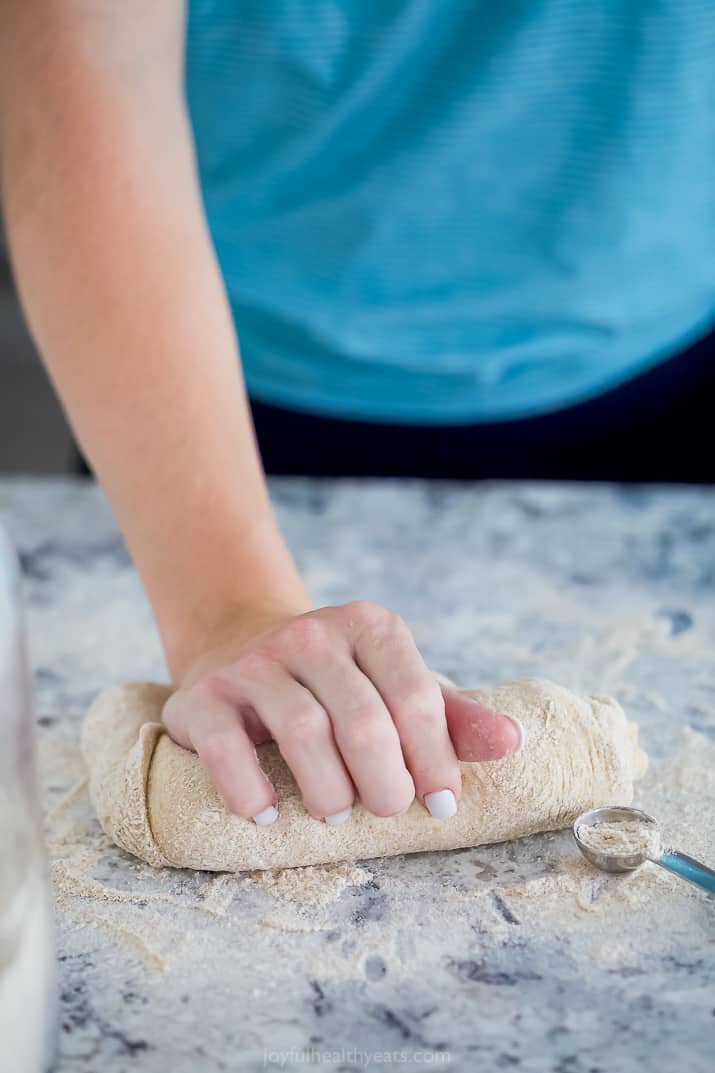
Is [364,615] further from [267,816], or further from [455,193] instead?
[455,193]

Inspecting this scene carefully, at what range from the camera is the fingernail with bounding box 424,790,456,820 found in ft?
2.17

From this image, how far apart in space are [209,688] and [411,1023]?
25cm

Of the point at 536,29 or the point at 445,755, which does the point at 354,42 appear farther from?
the point at 445,755

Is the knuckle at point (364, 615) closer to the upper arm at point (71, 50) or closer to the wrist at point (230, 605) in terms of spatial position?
the wrist at point (230, 605)

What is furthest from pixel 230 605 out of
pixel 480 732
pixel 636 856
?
pixel 636 856

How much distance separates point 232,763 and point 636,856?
0.26m

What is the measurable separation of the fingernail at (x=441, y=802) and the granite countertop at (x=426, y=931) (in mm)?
48

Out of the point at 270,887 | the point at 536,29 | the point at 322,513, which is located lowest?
the point at 322,513

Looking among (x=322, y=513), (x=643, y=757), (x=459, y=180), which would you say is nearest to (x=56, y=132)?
(x=459, y=180)

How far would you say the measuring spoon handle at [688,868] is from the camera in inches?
25.0

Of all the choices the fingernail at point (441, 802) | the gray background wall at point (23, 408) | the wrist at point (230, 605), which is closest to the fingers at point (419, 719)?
the fingernail at point (441, 802)

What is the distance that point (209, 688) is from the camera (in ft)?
2.27

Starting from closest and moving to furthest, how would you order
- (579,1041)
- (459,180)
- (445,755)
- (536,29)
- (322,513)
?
1. (579,1041)
2. (445,755)
3. (536,29)
4. (459,180)
5. (322,513)

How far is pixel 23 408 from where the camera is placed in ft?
11.3
